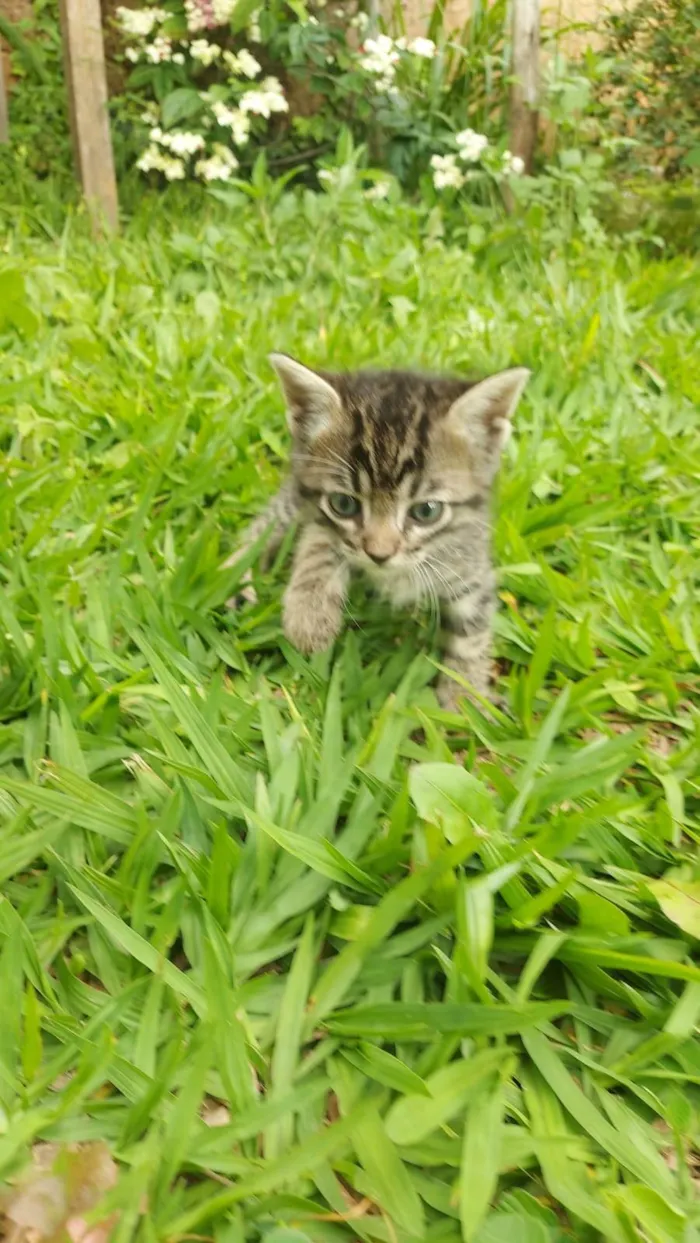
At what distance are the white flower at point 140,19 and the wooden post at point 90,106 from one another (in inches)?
18.1

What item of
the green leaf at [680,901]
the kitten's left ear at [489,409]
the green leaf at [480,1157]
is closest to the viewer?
the green leaf at [480,1157]

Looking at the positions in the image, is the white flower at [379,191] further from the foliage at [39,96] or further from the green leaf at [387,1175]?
the green leaf at [387,1175]

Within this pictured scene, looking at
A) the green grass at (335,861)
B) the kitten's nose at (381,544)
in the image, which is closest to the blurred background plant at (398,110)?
the green grass at (335,861)

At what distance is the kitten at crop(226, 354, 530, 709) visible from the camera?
72.3 inches

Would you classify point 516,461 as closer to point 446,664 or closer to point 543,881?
point 446,664

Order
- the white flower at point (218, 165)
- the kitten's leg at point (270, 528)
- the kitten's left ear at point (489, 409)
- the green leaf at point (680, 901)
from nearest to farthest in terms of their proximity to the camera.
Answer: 1. the green leaf at point (680, 901)
2. the kitten's left ear at point (489, 409)
3. the kitten's leg at point (270, 528)
4. the white flower at point (218, 165)

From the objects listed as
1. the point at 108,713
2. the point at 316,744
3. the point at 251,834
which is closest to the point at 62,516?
the point at 108,713

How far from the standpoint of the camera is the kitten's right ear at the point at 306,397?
1836 mm

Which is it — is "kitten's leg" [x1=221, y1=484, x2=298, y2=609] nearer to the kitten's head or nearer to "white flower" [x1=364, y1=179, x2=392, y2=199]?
the kitten's head

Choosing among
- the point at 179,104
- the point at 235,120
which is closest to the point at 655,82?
the point at 235,120

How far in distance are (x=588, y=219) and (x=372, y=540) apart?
136 inches

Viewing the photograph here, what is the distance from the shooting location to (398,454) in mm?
1830

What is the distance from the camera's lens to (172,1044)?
3.72 ft

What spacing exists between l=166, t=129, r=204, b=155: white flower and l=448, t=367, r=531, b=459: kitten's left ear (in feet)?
11.1
